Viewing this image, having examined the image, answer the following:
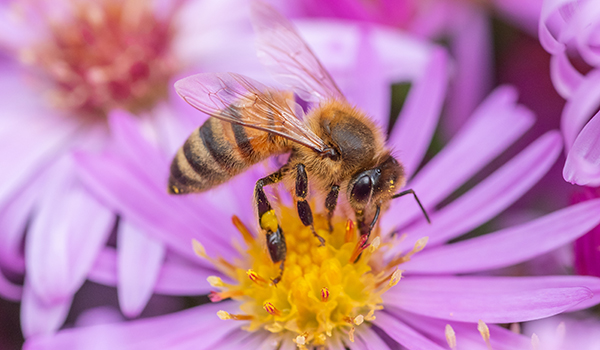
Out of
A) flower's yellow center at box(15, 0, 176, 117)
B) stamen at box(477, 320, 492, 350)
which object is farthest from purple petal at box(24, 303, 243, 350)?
flower's yellow center at box(15, 0, 176, 117)

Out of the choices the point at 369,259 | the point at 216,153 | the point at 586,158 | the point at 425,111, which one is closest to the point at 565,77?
the point at 586,158

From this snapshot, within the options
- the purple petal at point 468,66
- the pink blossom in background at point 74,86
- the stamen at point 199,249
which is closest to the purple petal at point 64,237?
the pink blossom in background at point 74,86

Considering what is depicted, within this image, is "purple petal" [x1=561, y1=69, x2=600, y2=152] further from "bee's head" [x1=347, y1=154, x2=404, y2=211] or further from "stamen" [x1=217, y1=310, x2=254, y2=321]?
"stamen" [x1=217, y1=310, x2=254, y2=321]

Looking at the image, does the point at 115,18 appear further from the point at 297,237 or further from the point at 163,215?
the point at 297,237

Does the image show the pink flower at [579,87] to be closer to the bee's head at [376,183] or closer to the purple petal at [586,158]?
the purple petal at [586,158]

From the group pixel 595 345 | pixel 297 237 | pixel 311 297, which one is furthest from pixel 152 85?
pixel 595 345
